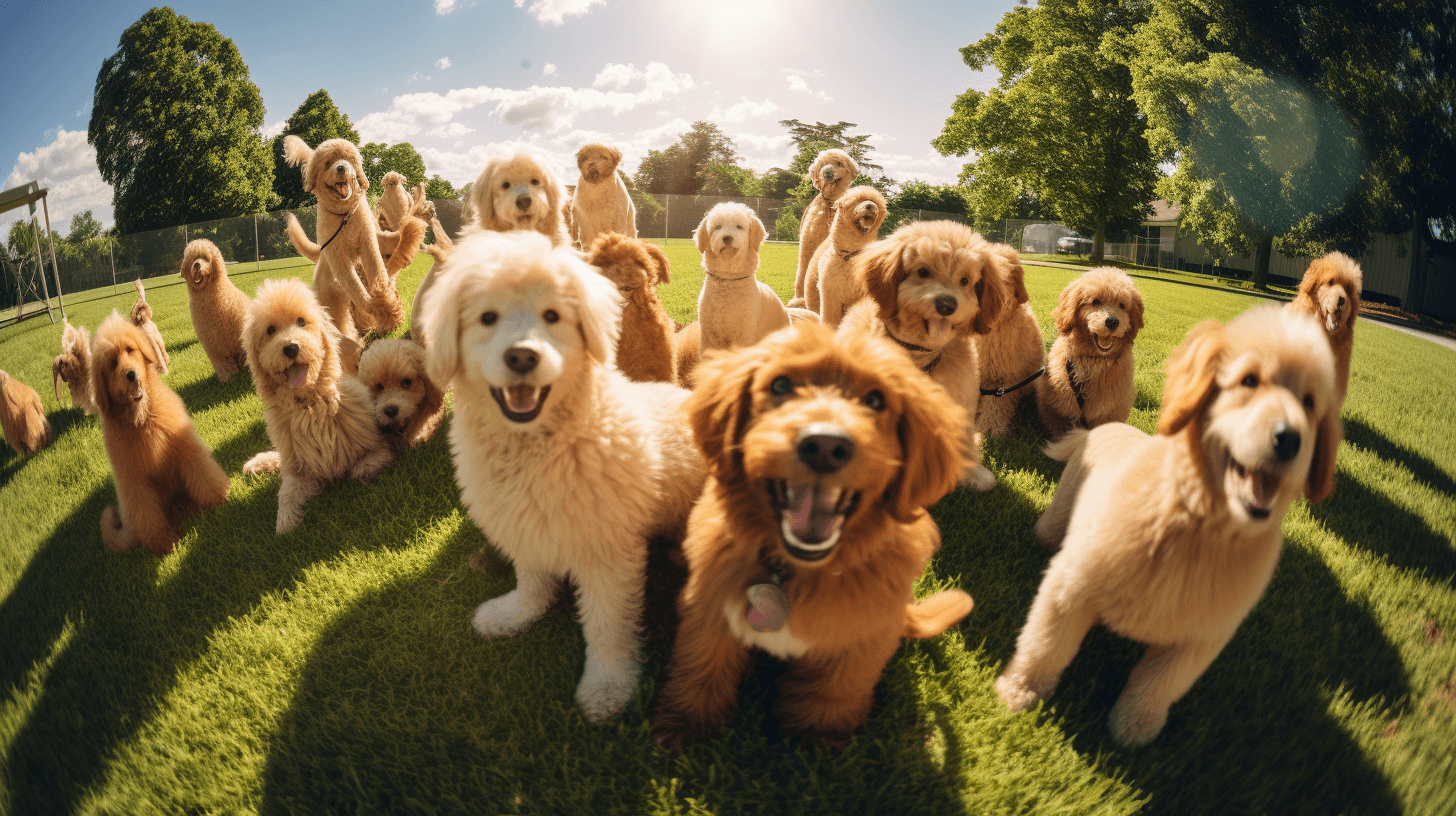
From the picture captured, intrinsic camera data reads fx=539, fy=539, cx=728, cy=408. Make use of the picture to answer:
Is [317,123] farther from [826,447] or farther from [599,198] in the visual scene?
[826,447]

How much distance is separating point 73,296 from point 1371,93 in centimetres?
495

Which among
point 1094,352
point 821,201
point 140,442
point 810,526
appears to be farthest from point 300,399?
point 1094,352

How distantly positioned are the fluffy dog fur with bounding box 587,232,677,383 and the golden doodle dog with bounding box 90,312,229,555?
2586 mm

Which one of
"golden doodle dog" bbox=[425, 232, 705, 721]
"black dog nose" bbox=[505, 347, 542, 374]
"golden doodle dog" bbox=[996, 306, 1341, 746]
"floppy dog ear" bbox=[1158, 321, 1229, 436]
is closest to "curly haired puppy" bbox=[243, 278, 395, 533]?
"golden doodle dog" bbox=[425, 232, 705, 721]

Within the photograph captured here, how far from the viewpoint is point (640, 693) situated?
242 centimetres

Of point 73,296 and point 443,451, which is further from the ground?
point 73,296

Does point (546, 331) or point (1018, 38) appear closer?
point (546, 331)

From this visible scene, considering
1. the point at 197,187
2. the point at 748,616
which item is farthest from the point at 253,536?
the point at 748,616

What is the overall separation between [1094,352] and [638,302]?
3429 millimetres

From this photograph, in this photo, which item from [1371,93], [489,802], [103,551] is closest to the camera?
[1371,93]

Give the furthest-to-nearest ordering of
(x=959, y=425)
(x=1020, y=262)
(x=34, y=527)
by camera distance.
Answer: (x=1020, y=262) < (x=34, y=527) < (x=959, y=425)

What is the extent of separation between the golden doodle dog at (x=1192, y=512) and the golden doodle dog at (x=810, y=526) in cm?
45

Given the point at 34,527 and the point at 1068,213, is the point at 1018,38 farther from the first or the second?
the point at 34,527

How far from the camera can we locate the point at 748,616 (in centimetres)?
201
